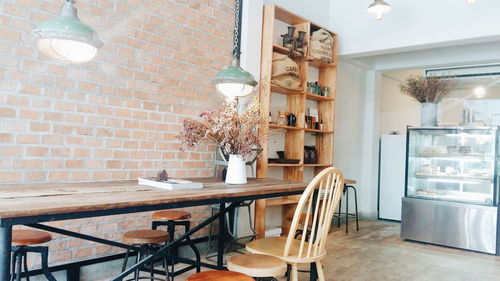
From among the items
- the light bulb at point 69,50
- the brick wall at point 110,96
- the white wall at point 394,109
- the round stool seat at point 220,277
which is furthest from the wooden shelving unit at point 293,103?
the white wall at point 394,109

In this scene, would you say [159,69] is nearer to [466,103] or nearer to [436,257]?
[436,257]

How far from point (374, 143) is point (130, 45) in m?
4.36

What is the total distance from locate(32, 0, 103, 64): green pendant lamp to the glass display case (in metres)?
4.03

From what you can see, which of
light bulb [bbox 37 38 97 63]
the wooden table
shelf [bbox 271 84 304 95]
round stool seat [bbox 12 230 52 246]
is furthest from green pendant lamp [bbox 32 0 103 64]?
shelf [bbox 271 84 304 95]

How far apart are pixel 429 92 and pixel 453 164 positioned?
Answer: 3.00 feet

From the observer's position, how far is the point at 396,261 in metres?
3.80

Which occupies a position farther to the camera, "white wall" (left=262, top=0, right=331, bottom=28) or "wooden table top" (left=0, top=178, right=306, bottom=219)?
"white wall" (left=262, top=0, right=331, bottom=28)

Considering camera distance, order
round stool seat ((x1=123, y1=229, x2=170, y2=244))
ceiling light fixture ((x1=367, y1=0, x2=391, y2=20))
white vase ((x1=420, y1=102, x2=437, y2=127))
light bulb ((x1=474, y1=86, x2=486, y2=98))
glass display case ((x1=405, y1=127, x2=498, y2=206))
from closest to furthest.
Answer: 1. round stool seat ((x1=123, y1=229, x2=170, y2=244))
2. ceiling light fixture ((x1=367, y1=0, x2=391, y2=20))
3. glass display case ((x1=405, y1=127, x2=498, y2=206))
4. white vase ((x1=420, y1=102, x2=437, y2=127))
5. light bulb ((x1=474, y1=86, x2=486, y2=98))

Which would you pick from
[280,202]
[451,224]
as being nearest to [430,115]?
[451,224]

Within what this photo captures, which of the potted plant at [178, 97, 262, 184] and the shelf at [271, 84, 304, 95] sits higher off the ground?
the shelf at [271, 84, 304, 95]

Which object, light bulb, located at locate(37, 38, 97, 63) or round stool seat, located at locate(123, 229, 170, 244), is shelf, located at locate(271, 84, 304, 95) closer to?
round stool seat, located at locate(123, 229, 170, 244)

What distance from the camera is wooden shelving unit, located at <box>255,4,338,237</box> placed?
4.03 metres

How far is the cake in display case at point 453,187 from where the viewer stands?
4.28 metres

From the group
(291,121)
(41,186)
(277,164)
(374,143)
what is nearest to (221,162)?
(277,164)
